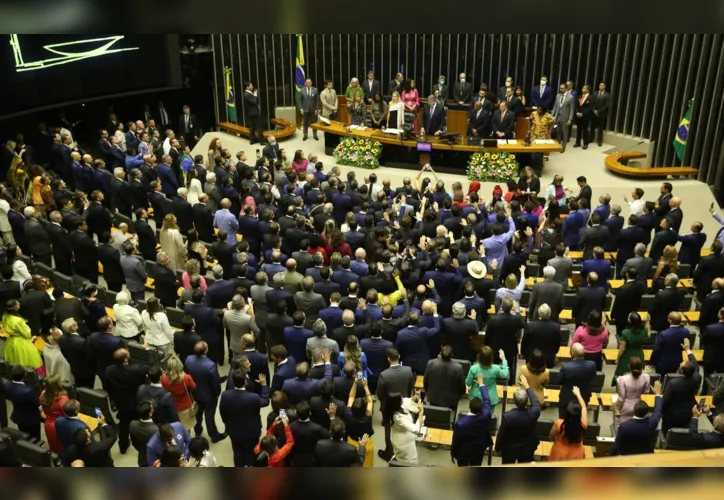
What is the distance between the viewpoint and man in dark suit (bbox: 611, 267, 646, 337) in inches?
350

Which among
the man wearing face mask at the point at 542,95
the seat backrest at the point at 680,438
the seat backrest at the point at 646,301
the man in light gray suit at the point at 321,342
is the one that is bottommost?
the seat backrest at the point at 680,438

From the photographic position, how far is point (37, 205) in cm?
1214

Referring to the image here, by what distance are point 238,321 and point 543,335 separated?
339 centimetres

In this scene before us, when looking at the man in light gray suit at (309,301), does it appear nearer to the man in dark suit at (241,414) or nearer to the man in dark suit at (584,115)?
the man in dark suit at (241,414)

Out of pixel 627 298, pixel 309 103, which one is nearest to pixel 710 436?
pixel 627 298

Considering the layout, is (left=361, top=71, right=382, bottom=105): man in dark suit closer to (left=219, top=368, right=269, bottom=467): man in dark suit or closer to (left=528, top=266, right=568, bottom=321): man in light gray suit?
(left=528, top=266, right=568, bottom=321): man in light gray suit

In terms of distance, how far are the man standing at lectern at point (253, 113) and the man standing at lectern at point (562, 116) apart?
7158 millimetres

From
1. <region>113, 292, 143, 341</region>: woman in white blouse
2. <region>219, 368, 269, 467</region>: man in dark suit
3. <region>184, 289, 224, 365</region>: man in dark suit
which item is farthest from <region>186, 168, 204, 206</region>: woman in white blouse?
<region>219, 368, 269, 467</region>: man in dark suit

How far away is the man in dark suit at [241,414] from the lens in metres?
6.75

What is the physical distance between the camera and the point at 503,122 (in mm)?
15789

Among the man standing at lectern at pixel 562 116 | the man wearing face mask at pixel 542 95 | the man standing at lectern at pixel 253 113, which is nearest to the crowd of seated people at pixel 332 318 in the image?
the man standing at lectern at pixel 562 116

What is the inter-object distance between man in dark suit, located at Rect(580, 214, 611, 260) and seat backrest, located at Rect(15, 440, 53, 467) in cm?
744

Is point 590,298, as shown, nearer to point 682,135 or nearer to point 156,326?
point 156,326

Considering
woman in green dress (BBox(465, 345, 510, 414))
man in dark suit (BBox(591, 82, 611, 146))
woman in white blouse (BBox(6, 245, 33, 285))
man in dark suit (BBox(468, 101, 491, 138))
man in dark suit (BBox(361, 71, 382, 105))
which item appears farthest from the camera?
man in dark suit (BBox(361, 71, 382, 105))
